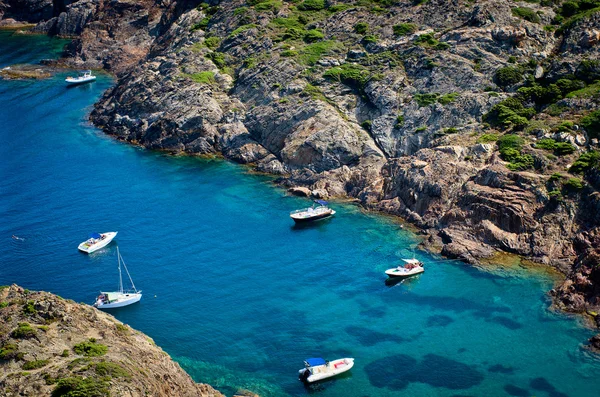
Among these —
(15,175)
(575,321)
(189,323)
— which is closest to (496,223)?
(575,321)

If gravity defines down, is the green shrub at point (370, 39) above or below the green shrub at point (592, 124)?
above

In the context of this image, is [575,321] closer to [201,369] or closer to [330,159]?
[201,369]

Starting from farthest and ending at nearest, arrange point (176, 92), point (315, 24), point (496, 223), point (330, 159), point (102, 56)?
1. point (102, 56)
2. point (315, 24)
3. point (176, 92)
4. point (330, 159)
5. point (496, 223)

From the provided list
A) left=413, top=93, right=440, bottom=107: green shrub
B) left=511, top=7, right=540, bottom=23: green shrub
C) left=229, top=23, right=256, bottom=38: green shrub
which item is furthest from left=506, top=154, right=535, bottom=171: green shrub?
left=229, top=23, right=256, bottom=38: green shrub

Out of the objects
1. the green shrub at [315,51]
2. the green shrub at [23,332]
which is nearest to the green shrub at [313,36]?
the green shrub at [315,51]

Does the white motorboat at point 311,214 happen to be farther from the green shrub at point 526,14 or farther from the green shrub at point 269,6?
the green shrub at point 269,6
